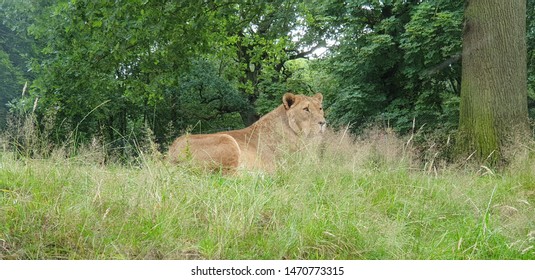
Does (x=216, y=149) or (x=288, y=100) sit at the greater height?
(x=288, y=100)

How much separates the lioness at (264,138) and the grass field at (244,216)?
1.46 meters

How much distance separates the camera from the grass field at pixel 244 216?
14.0 ft

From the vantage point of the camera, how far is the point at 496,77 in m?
9.59

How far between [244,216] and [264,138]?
3948mm

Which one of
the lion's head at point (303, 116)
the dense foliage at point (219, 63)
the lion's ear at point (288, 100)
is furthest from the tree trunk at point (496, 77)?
the lion's ear at point (288, 100)

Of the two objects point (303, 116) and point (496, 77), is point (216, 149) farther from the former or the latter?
point (496, 77)

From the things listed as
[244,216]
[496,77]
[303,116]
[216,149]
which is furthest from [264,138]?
[496,77]

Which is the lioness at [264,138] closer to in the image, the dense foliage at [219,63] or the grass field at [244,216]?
the dense foliage at [219,63]

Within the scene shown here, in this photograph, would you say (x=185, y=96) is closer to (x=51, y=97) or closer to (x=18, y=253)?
(x=51, y=97)

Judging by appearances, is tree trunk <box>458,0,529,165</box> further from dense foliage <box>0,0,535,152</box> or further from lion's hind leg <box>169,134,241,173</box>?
lion's hind leg <box>169,134,241,173</box>

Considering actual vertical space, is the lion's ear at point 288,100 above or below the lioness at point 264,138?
above

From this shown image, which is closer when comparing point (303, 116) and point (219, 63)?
point (303, 116)
